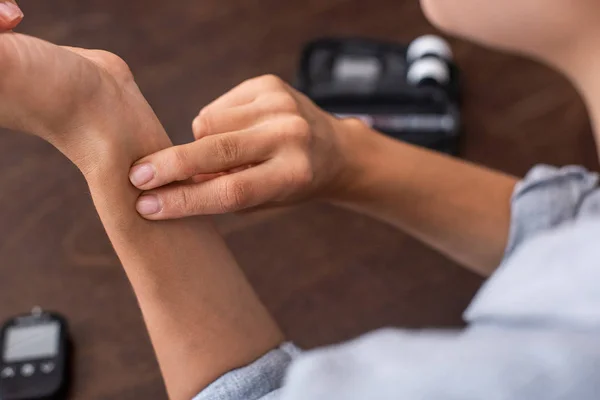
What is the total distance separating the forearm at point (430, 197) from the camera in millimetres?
441

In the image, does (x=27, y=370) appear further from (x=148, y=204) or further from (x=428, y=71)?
(x=428, y=71)

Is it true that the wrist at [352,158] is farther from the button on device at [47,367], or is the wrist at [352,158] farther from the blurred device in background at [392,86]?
the button on device at [47,367]

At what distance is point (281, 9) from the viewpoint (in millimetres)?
617

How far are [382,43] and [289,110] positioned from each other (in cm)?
24

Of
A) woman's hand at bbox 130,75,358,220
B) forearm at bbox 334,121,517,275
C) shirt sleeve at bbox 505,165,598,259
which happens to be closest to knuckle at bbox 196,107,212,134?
woman's hand at bbox 130,75,358,220

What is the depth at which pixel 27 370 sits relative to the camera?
0.41 metres

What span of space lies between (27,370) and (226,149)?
0.21m

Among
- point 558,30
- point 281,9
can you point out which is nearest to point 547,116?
point 558,30

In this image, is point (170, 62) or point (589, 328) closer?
point (589, 328)

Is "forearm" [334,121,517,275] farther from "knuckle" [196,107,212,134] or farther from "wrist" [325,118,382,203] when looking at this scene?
"knuckle" [196,107,212,134]

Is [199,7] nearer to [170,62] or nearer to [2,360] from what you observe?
[170,62]

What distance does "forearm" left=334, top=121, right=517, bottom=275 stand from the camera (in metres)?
0.44

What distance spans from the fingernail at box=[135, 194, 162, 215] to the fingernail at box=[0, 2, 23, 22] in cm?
11

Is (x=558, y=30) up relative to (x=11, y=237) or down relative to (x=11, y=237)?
up
